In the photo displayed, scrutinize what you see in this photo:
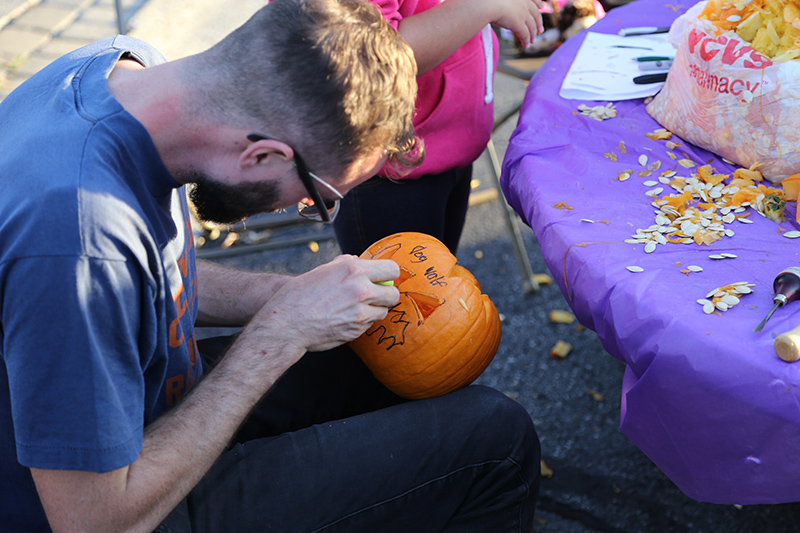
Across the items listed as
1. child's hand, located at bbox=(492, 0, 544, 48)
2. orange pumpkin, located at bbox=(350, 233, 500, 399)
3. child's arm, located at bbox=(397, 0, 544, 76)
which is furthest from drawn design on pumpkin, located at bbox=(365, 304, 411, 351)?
child's hand, located at bbox=(492, 0, 544, 48)

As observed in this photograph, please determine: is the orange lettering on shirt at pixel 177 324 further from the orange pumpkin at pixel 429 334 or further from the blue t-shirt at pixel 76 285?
the orange pumpkin at pixel 429 334

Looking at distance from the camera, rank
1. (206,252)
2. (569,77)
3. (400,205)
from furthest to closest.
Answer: (206,252)
(569,77)
(400,205)

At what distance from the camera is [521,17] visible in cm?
173

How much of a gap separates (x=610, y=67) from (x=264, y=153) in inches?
51.7

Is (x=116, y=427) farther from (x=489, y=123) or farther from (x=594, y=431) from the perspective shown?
(x=594, y=431)

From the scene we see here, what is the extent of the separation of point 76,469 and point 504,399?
2.79 feet

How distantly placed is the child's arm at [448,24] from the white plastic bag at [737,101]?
18.1 inches

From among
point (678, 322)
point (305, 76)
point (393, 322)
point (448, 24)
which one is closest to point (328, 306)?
point (393, 322)

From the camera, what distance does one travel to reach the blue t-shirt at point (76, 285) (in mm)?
959

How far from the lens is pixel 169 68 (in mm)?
1160

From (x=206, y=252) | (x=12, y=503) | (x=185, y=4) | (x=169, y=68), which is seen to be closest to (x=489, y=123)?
(x=169, y=68)

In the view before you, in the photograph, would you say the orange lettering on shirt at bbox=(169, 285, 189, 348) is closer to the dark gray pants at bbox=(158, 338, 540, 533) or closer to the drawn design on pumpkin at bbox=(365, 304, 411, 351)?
the dark gray pants at bbox=(158, 338, 540, 533)

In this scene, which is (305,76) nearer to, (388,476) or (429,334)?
(429,334)

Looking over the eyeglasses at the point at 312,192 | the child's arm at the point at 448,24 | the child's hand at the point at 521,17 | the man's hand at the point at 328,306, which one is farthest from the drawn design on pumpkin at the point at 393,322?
the child's hand at the point at 521,17
